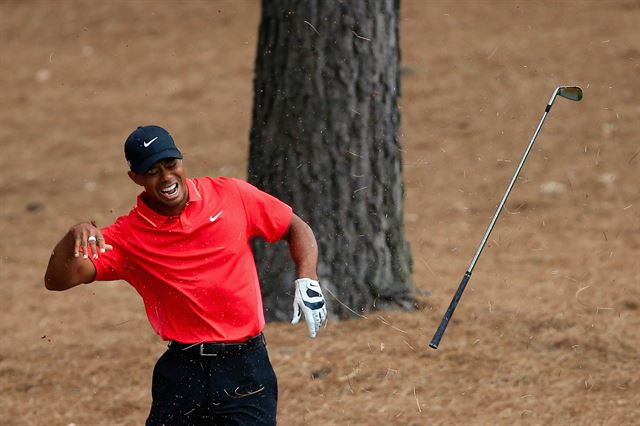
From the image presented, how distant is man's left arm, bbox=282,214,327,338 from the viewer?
14.6ft

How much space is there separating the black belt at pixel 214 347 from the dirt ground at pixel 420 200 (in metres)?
1.93

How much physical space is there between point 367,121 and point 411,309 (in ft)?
4.46

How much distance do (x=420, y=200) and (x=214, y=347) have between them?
7.51 m

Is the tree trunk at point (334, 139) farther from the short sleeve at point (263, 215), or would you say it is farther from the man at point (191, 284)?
the man at point (191, 284)

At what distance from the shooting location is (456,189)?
39.6ft

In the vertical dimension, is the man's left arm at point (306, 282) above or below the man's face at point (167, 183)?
below

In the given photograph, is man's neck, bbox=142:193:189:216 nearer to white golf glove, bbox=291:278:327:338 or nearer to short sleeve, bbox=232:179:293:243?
short sleeve, bbox=232:179:293:243

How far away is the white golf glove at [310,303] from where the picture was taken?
4.43 metres

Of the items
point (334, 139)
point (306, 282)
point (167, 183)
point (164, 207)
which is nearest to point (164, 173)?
point (167, 183)

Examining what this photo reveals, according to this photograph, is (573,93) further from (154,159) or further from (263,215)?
(154,159)

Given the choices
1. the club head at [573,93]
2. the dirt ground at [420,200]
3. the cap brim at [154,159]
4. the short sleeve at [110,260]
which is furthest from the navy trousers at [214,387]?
the club head at [573,93]

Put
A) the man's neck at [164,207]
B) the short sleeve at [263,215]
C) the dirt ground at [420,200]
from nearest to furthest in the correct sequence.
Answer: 1. the man's neck at [164,207]
2. the short sleeve at [263,215]
3. the dirt ground at [420,200]

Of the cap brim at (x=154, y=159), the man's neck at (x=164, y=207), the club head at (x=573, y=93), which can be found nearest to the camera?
the cap brim at (x=154, y=159)

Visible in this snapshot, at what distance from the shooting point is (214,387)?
4414 millimetres
